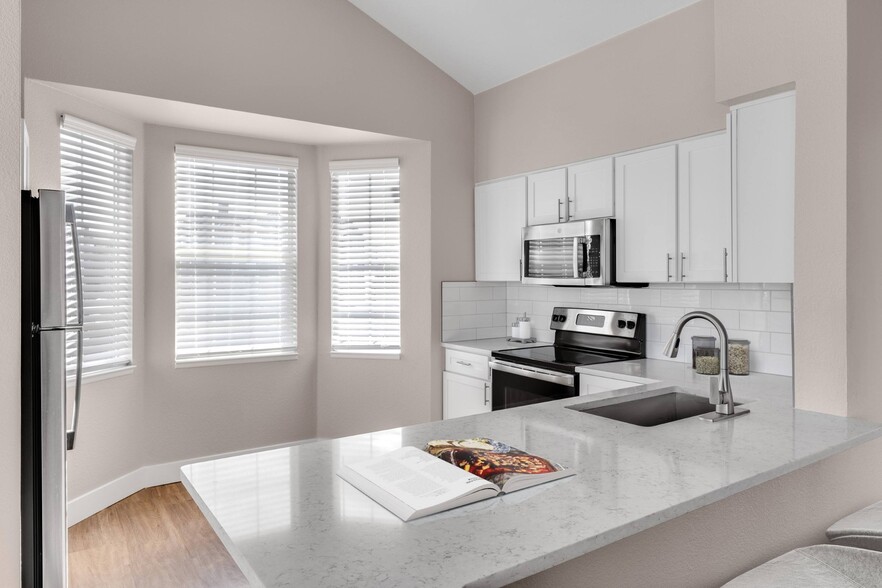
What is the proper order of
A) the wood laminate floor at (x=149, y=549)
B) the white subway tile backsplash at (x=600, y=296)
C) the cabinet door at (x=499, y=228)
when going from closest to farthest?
the wood laminate floor at (x=149, y=549), the white subway tile backsplash at (x=600, y=296), the cabinet door at (x=499, y=228)

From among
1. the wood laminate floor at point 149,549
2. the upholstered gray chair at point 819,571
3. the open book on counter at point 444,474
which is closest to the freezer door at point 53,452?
the wood laminate floor at point 149,549

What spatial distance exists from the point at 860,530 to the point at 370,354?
3.12 m

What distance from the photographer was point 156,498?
11.8 ft

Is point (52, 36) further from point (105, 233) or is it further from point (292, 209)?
point (292, 209)

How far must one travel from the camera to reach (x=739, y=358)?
2.94 m

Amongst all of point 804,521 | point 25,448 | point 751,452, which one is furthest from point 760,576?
point 25,448

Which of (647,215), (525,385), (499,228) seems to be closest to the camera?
(647,215)

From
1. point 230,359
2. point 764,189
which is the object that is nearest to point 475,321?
point 230,359

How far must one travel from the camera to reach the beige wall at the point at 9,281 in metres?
1.43

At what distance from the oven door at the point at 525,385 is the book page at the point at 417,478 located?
1938 millimetres

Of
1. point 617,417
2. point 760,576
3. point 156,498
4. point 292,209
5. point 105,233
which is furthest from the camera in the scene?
point 292,209

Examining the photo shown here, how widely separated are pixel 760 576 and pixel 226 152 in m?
3.73

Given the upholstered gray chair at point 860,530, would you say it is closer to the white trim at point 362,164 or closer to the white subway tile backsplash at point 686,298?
the white subway tile backsplash at point 686,298

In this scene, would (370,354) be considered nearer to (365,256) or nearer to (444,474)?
(365,256)
